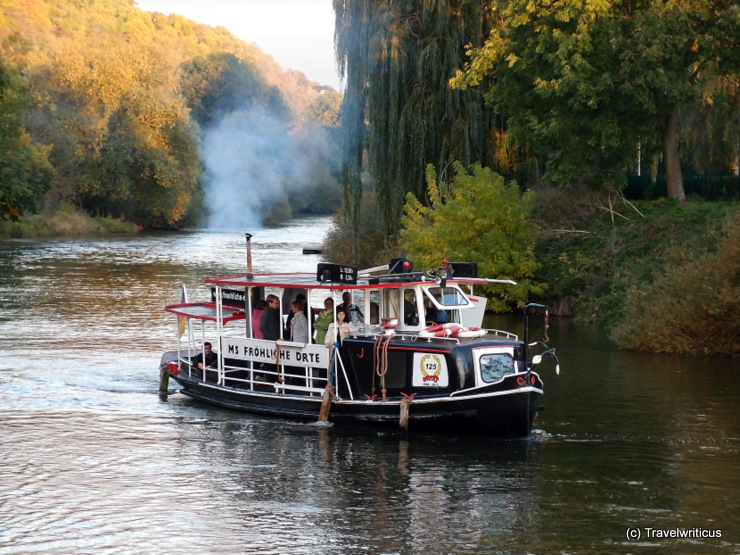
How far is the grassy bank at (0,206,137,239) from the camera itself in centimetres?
7338

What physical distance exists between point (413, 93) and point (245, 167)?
5664 cm

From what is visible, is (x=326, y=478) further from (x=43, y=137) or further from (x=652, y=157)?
(x=43, y=137)

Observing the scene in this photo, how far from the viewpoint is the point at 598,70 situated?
3650 centimetres

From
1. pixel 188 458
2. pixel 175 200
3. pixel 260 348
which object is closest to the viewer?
pixel 188 458

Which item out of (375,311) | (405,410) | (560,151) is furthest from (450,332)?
(560,151)

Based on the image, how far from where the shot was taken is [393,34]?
41.5 meters

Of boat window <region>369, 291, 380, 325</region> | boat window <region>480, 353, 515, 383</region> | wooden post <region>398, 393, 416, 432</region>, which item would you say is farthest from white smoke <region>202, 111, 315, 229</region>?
boat window <region>480, 353, 515, 383</region>

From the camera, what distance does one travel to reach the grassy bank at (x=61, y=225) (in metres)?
73.4

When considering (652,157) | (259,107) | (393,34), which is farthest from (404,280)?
(259,107)

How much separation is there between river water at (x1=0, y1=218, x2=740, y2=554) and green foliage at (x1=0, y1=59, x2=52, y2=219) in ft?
114

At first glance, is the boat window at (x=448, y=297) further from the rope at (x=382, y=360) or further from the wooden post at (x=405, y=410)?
the wooden post at (x=405, y=410)

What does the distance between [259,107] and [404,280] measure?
90.1 meters

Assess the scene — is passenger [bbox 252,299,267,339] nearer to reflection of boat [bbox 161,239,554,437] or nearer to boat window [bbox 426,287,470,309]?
reflection of boat [bbox 161,239,554,437]

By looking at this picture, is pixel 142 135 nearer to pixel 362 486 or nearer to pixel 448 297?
pixel 448 297
